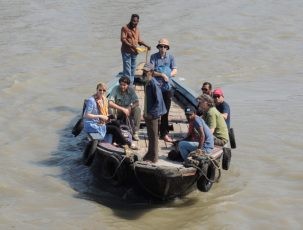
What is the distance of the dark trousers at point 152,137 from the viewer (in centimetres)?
946

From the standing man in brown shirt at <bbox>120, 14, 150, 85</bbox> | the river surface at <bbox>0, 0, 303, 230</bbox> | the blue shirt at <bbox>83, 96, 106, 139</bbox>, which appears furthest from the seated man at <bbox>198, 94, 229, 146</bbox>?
the standing man in brown shirt at <bbox>120, 14, 150, 85</bbox>

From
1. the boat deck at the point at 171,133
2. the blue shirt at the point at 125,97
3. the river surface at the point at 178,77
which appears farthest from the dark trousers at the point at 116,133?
the river surface at the point at 178,77

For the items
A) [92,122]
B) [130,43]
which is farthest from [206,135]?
[130,43]

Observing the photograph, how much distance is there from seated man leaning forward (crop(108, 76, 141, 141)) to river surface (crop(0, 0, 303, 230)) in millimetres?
1406

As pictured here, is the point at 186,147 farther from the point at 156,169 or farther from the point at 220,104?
the point at 220,104

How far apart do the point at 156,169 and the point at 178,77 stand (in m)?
6.96

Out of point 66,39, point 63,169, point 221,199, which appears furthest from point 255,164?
point 66,39

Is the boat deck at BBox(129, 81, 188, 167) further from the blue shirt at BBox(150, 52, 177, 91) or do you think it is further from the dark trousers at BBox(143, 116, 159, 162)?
the blue shirt at BBox(150, 52, 177, 91)

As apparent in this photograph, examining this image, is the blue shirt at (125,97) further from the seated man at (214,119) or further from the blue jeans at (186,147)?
the blue jeans at (186,147)

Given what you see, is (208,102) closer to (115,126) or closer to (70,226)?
(115,126)

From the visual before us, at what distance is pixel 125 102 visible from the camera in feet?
36.9

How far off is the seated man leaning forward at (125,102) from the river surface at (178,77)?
1.41 meters

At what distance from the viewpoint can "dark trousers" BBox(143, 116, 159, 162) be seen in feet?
31.0

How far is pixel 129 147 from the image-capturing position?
33.9 ft
